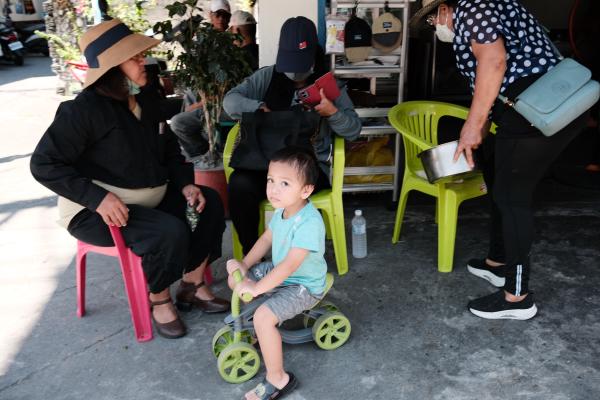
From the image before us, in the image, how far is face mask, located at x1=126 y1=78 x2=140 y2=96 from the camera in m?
2.42

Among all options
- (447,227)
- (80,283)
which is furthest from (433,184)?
(80,283)

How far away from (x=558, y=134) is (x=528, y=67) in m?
0.31

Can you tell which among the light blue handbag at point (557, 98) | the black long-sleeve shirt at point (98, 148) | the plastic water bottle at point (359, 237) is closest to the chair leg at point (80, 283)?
the black long-sleeve shirt at point (98, 148)

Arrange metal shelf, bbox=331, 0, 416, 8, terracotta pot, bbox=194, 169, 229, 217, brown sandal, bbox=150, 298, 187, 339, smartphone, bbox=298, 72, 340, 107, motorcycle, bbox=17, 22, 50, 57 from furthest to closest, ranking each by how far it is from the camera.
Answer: motorcycle, bbox=17, 22, 50, 57 → terracotta pot, bbox=194, 169, 229, 217 → metal shelf, bbox=331, 0, 416, 8 → smartphone, bbox=298, 72, 340, 107 → brown sandal, bbox=150, 298, 187, 339

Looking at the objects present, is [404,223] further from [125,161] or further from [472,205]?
[125,161]

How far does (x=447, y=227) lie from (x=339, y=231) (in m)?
0.59

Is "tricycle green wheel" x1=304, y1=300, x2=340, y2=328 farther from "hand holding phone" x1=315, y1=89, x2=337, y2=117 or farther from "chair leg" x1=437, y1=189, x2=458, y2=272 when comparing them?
"hand holding phone" x1=315, y1=89, x2=337, y2=117

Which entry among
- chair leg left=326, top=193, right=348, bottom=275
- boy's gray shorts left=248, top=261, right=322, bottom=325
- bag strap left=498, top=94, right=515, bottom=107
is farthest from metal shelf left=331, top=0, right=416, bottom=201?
boy's gray shorts left=248, top=261, right=322, bottom=325

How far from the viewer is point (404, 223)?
372cm

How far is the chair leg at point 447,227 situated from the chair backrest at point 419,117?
1.13ft

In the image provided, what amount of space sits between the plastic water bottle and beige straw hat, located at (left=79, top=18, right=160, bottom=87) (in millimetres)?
1501

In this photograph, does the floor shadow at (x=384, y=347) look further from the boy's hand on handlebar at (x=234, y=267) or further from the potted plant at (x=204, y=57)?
the potted plant at (x=204, y=57)

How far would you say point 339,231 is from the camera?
3.00 metres

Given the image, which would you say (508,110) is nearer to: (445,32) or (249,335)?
(445,32)
